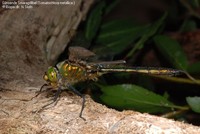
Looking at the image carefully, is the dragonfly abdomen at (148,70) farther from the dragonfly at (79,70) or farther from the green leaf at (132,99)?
the green leaf at (132,99)

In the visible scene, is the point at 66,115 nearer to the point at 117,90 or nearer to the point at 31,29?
the point at 117,90

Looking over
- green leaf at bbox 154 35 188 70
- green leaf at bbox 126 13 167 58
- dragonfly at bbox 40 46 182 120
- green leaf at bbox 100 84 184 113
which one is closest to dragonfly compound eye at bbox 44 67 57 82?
dragonfly at bbox 40 46 182 120

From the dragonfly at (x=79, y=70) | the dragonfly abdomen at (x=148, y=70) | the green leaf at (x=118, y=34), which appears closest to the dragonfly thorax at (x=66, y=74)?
the dragonfly at (x=79, y=70)

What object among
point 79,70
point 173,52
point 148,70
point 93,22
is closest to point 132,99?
point 148,70

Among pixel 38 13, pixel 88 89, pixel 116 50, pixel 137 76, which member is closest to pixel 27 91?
pixel 88 89

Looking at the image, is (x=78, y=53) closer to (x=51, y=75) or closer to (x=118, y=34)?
(x=51, y=75)

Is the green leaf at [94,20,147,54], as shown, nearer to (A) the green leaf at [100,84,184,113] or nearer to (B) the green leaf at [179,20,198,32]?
(B) the green leaf at [179,20,198,32]
